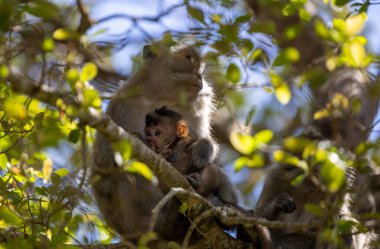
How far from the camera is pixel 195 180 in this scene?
6684 mm

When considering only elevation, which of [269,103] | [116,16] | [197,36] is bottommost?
[269,103]

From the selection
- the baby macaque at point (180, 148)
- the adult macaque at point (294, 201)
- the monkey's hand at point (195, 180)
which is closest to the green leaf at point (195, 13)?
the monkey's hand at point (195, 180)

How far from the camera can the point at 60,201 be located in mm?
5238

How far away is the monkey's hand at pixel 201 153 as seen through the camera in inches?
277

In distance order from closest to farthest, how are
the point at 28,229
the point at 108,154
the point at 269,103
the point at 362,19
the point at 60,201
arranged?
the point at 362,19, the point at 60,201, the point at 28,229, the point at 108,154, the point at 269,103

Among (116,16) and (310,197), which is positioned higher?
(116,16)

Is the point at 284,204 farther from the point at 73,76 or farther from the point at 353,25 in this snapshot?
the point at 73,76

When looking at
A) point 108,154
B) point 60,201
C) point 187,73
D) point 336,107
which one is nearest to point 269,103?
point 187,73

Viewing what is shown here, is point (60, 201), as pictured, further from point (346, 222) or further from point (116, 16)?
point (346, 222)

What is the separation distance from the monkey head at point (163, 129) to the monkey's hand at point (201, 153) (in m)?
0.21

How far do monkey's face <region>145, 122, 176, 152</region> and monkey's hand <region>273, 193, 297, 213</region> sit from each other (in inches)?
53.0

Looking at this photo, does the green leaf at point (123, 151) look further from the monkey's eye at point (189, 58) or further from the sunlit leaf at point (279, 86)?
the monkey's eye at point (189, 58)

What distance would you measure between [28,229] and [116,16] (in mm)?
2459

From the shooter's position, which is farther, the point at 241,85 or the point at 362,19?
the point at 241,85
